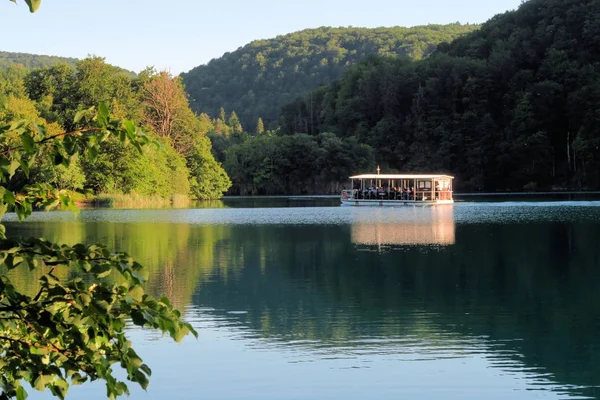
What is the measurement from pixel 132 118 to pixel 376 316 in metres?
55.4

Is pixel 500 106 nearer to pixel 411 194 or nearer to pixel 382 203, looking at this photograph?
pixel 411 194

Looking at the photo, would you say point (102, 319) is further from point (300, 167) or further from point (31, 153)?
point (300, 167)

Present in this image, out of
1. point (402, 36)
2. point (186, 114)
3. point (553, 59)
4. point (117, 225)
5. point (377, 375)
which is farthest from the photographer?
point (402, 36)

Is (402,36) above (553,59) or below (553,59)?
above

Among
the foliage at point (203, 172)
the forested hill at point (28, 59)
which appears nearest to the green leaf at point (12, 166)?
the foliage at point (203, 172)

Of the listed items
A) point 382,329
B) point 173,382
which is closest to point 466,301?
point 382,329

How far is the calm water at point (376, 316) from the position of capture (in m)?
9.67

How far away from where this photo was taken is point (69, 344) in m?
3.72

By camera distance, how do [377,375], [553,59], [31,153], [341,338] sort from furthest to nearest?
[553,59] < [341,338] < [377,375] < [31,153]

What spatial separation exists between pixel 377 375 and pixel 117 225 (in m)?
29.4

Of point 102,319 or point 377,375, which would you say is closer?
point 102,319

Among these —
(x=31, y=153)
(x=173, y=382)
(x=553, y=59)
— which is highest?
(x=553, y=59)

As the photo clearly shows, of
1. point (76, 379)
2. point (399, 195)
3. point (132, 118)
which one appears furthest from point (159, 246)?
point (132, 118)

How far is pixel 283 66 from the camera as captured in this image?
563 feet
